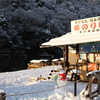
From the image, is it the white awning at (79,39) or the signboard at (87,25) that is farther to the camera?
the signboard at (87,25)

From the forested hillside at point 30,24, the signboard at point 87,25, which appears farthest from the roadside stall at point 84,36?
the forested hillside at point 30,24

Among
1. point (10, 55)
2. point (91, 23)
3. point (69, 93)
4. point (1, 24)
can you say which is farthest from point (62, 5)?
point (69, 93)

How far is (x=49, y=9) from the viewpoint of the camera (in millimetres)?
56969

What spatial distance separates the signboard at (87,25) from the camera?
834 cm

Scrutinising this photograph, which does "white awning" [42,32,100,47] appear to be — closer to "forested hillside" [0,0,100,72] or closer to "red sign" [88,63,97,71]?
"red sign" [88,63,97,71]

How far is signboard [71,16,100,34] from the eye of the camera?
8.34 m

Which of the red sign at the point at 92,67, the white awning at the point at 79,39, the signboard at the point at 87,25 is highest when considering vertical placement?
the signboard at the point at 87,25

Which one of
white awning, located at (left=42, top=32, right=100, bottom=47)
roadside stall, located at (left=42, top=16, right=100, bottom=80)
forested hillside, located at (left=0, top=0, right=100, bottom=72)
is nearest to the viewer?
white awning, located at (left=42, top=32, right=100, bottom=47)

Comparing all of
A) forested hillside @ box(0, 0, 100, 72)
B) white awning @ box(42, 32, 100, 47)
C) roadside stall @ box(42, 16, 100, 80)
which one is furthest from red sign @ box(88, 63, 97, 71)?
forested hillside @ box(0, 0, 100, 72)

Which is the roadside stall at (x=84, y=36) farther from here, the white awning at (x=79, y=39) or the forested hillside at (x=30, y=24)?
the forested hillside at (x=30, y=24)

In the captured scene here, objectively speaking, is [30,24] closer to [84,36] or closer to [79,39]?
[84,36]

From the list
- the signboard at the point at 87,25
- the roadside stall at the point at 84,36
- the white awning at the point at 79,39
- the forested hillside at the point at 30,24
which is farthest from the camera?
the forested hillside at the point at 30,24

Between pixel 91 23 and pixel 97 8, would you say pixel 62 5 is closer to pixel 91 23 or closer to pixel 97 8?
pixel 97 8

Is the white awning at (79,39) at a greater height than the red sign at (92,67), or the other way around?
the white awning at (79,39)
